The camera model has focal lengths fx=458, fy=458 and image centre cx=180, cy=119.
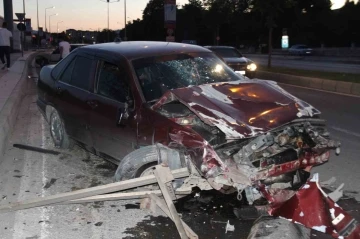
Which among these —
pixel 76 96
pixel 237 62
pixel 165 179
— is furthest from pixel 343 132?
pixel 237 62

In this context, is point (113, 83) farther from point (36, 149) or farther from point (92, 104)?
point (36, 149)

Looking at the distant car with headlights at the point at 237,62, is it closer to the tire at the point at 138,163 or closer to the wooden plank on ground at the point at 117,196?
the tire at the point at 138,163

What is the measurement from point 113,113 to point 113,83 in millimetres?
448

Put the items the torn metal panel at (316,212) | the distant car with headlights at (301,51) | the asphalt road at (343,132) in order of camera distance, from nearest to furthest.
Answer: the torn metal panel at (316,212)
the asphalt road at (343,132)
the distant car with headlights at (301,51)

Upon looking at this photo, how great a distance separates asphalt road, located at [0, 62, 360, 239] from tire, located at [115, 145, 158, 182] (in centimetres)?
38

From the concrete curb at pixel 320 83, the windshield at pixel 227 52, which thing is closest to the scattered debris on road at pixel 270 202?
the concrete curb at pixel 320 83

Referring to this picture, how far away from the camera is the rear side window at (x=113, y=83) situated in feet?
17.3

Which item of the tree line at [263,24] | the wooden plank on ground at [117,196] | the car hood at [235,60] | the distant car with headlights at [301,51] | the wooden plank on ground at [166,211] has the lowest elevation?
the wooden plank on ground at [166,211]

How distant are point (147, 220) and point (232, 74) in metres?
2.37

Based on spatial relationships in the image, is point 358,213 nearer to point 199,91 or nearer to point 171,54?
point 199,91

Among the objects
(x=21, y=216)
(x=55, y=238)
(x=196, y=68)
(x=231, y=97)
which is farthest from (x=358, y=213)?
(x=21, y=216)

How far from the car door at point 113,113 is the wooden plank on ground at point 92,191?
26.6 inches

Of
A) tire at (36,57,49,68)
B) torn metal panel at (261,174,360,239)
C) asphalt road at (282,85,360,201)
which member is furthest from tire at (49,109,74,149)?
tire at (36,57,49,68)

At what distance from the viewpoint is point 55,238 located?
4031 mm
